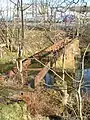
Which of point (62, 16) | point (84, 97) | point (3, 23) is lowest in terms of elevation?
point (84, 97)

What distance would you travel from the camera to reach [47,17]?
6359mm

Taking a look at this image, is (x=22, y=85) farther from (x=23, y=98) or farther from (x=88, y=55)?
(x=88, y=55)

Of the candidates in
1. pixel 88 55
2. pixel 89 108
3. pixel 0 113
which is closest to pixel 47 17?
pixel 89 108

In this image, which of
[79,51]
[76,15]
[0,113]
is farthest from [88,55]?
[0,113]

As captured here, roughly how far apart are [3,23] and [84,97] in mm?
6754

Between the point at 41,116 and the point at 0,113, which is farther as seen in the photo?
the point at 41,116

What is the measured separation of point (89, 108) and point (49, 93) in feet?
2.83

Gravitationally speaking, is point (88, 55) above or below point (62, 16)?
below

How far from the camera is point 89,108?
19.4 feet

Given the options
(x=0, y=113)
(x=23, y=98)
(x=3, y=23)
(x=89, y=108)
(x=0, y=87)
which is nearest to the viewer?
(x=0, y=113)

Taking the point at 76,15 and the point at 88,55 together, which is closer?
the point at 76,15

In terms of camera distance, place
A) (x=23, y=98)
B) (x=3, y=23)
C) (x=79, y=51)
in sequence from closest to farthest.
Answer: (x=23, y=98), (x=3, y=23), (x=79, y=51)

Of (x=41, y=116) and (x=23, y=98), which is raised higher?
(x=23, y=98)

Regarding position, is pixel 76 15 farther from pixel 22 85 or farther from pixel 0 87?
pixel 0 87
